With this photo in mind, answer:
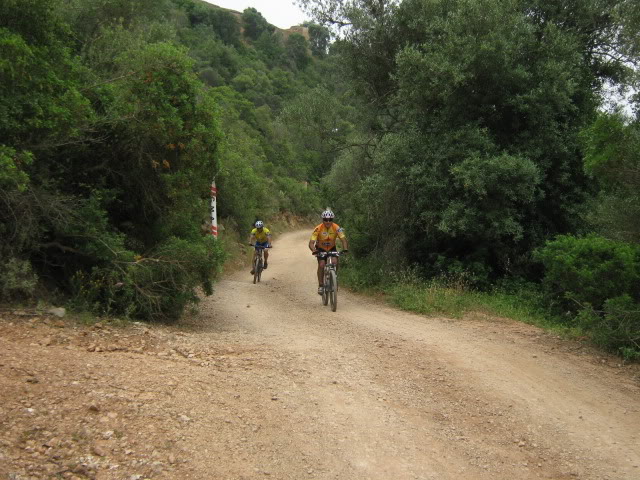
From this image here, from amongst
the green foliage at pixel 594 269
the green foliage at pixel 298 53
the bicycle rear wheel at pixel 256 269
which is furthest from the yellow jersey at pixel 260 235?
the green foliage at pixel 298 53

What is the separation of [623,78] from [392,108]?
691 cm

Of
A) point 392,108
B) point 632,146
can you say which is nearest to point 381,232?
point 392,108

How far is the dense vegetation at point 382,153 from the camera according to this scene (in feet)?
25.8

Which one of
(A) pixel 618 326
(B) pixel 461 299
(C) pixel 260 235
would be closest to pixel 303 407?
(A) pixel 618 326

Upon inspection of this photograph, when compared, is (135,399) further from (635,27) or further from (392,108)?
(392,108)

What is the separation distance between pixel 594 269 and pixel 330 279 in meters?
4.95

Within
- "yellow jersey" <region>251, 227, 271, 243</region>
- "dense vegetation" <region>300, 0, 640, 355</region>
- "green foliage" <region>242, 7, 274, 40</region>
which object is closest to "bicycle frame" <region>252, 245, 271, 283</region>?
"yellow jersey" <region>251, 227, 271, 243</region>

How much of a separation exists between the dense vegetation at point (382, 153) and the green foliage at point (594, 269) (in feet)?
0.12

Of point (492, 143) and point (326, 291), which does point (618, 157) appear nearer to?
point (492, 143)

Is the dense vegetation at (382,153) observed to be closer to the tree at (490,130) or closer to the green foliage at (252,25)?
the tree at (490,130)

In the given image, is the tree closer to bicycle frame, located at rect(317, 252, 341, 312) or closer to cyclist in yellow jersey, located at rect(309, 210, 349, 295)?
cyclist in yellow jersey, located at rect(309, 210, 349, 295)

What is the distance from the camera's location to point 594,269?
944 cm

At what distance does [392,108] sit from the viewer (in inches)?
712

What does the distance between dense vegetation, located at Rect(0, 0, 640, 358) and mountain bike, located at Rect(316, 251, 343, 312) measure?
2.04m
